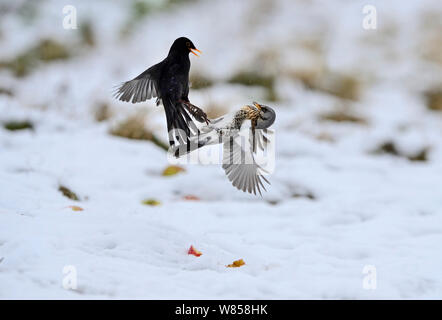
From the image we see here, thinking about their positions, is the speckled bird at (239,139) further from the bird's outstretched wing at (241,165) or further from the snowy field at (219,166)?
the snowy field at (219,166)

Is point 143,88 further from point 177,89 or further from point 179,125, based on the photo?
point 179,125

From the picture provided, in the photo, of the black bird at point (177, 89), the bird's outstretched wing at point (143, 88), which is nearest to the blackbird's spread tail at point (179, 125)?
the black bird at point (177, 89)

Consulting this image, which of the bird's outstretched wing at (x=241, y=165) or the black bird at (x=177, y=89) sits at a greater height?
the black bird at (x=177, y=89)

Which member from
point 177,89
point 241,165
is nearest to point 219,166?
point 241,165

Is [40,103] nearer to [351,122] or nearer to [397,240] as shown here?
[351,122]

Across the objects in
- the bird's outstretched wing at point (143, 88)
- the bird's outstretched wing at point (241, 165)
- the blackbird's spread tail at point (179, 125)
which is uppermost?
the bird's outstretched wing at point (143, 88)

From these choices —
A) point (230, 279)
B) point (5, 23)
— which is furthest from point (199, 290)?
point (5, 23)

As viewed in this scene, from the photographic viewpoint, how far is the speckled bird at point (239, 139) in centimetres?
202

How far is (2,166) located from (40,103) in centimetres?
330

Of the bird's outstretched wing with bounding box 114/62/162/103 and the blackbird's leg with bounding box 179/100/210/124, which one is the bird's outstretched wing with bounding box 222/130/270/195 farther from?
the bird's outstretched wing with bounding box 114/62/162/103

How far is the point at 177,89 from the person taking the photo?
6.76 feet

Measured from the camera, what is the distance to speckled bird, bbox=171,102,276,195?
2.02m

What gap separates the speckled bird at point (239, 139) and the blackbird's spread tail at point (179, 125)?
3 centimetres

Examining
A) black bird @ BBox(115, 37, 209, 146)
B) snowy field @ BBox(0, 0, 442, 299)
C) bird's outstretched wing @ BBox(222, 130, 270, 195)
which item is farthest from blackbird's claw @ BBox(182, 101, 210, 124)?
snowy field @ BBox(0, 0, 442, 299)
